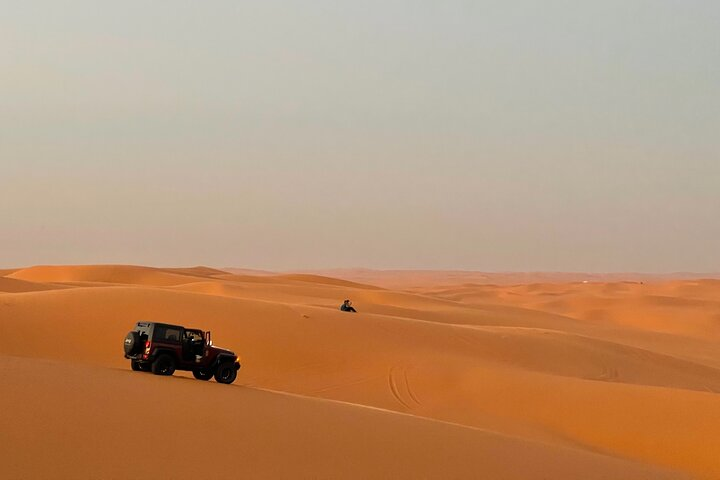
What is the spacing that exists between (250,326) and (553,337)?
37.1ft

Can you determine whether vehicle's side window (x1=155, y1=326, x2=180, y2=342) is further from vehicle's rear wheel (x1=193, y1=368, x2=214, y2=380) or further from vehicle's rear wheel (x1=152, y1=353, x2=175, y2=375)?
vehicle's rear wheel (x1=193, y1=368, x2=214, y2=380)

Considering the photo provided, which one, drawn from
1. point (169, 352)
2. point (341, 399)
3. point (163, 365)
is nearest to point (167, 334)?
point (169, 352)

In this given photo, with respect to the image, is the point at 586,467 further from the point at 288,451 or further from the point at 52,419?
the point at 52,419

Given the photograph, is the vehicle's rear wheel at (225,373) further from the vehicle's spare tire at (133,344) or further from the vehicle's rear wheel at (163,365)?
the vehicle's spare tire at (133,344)

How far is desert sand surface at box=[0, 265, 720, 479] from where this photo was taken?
324 inches

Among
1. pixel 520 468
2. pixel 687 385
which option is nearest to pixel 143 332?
pixel 520 468

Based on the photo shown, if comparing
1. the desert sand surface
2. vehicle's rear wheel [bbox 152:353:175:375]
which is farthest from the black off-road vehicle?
the desert sand surface

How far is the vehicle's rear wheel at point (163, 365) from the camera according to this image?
12672 millimetres

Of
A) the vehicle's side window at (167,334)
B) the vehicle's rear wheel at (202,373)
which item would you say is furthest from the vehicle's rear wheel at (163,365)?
the vehicle's rear wheel at (202,373)

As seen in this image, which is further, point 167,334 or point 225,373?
point 225,373

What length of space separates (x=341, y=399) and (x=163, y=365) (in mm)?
6339

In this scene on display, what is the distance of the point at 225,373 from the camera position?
1360 cm

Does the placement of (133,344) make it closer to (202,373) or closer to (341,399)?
(202,373)

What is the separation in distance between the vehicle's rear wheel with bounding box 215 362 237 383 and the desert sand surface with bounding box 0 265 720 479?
0.50 m
